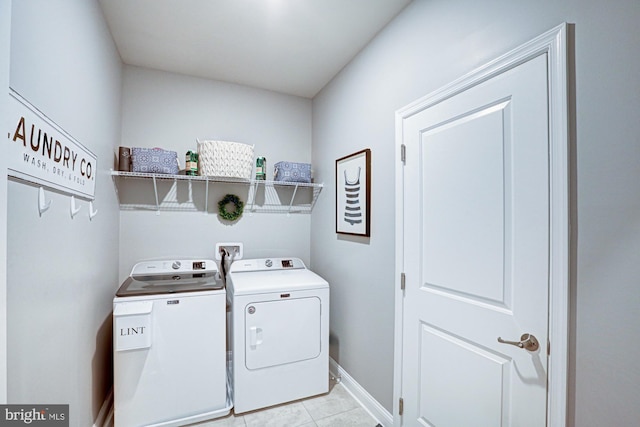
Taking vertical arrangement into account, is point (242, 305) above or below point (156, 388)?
above

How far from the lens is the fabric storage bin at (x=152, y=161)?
224cm

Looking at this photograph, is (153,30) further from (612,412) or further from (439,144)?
(612,412)

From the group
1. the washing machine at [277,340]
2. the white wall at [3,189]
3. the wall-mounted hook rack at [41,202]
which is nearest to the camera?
the white wall at [3,189]

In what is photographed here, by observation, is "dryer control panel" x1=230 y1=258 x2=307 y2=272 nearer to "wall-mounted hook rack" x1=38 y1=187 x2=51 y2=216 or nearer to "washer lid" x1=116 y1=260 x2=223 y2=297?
"washer lid" x1=116 y1=260 x2=223 y2=297

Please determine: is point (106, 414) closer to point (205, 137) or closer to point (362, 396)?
point (362, 396)

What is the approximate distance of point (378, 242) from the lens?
2.02 metres

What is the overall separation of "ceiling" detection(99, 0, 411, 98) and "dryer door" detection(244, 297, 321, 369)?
1.97m

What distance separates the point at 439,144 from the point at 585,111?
62cm

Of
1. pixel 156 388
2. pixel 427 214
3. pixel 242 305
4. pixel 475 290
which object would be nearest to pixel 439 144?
pixel 427 214

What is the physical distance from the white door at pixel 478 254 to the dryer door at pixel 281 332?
75 cm

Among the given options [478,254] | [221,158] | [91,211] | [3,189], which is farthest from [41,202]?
[478,254]

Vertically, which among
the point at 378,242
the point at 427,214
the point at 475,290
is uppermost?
the point at 427,214

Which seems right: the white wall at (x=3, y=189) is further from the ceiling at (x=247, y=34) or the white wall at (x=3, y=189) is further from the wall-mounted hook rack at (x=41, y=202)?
the ceiling at (x=247, y=34)

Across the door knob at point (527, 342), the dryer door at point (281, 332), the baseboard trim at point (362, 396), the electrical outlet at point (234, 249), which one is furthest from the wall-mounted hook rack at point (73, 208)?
the baseboard trim at point (362, 396)
